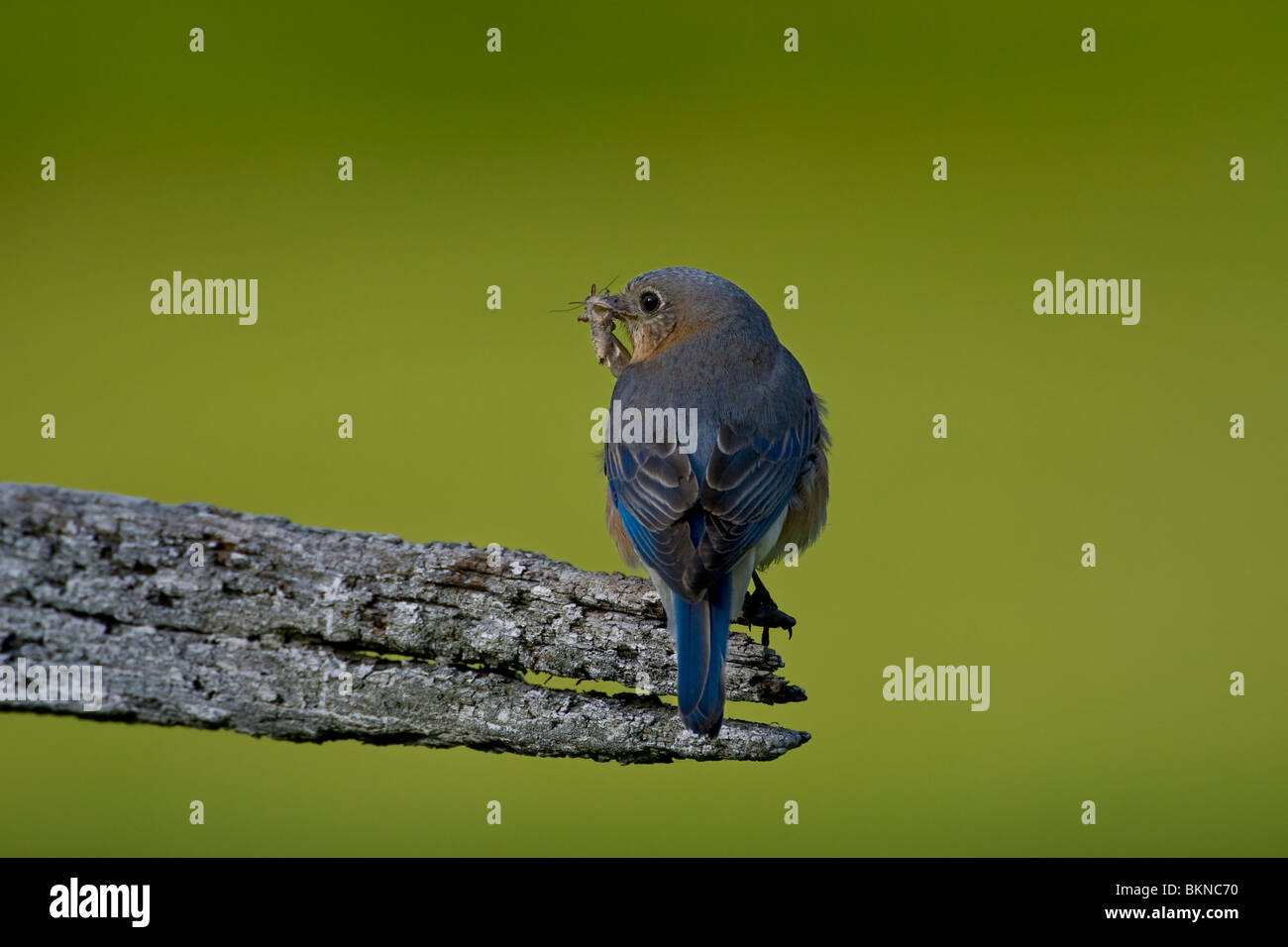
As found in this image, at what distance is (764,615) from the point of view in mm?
3531

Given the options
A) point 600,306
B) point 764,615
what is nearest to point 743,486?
point 764,615

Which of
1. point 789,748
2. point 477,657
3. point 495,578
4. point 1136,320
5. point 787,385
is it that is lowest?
point 789,748

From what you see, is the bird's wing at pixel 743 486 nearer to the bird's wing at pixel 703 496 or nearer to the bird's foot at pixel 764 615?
the bird's wing at pixel 703 496

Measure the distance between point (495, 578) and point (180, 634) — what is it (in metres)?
0.73

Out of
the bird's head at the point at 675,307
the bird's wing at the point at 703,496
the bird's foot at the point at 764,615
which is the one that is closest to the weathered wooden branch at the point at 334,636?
the bird's wing at the point at 703,496

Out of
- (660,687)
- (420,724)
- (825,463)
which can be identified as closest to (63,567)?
(420,724)

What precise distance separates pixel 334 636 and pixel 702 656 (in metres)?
0.85

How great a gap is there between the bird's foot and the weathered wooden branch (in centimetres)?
69

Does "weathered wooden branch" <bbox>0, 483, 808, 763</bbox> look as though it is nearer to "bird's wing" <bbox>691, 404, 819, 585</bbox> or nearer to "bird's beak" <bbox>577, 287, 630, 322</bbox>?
"bird's wing" <bbox>691, 404, 819, 585</bbox>

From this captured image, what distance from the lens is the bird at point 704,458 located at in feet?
9.26

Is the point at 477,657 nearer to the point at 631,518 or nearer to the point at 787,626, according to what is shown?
the point at 631,518

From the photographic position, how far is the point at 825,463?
3.75 m

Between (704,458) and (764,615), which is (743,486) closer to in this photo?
(704,458)

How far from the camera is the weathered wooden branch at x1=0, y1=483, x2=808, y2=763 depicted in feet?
8.64
